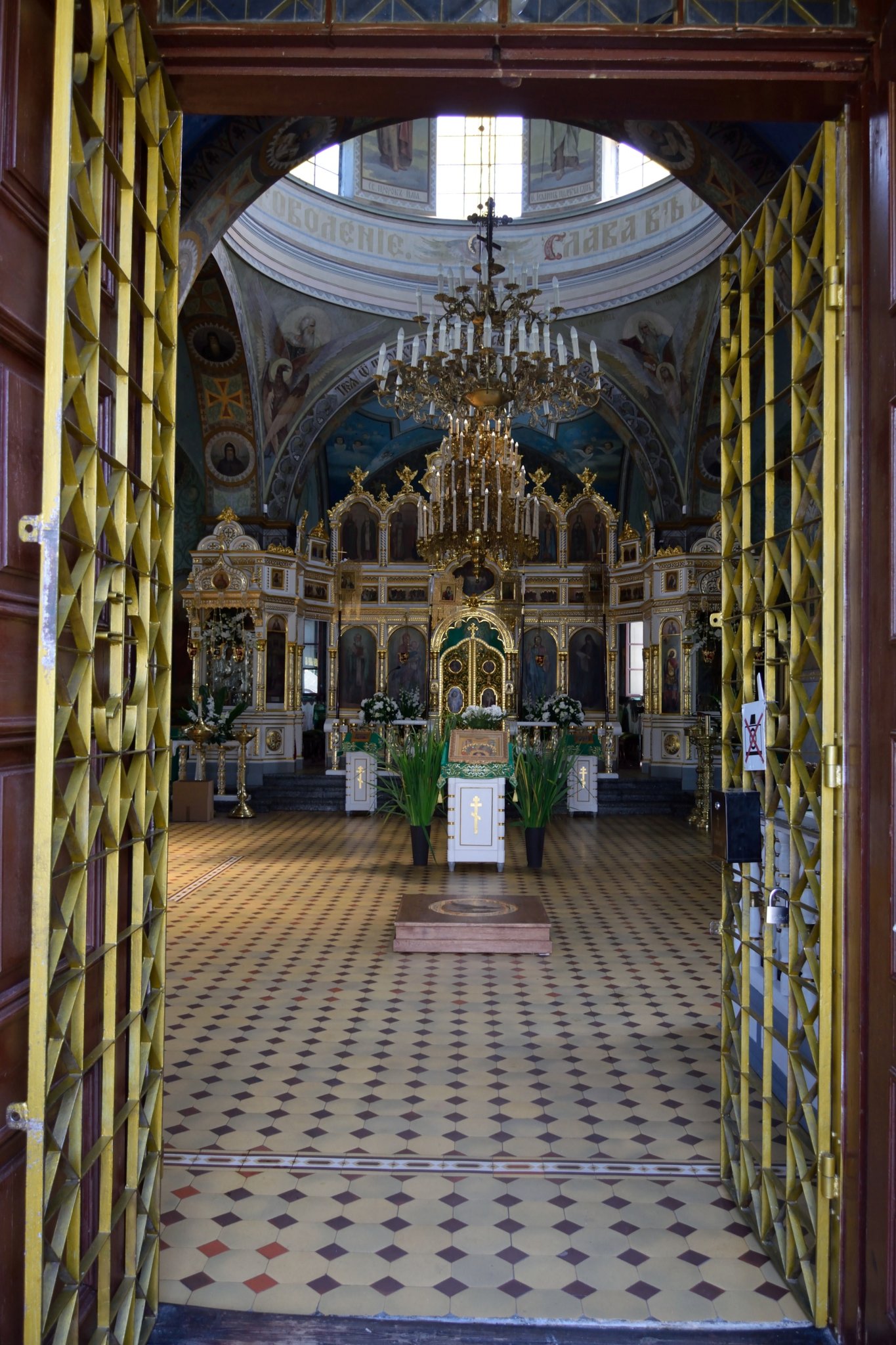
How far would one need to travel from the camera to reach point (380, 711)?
15.9 m

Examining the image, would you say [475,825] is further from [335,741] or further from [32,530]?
[32,530]

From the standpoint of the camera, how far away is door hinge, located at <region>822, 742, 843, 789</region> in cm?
289

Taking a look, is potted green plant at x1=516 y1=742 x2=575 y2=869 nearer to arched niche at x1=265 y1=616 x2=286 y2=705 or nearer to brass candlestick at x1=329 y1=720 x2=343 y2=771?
brass candlestick at x1=329 y1=720 x2=343 y2=771

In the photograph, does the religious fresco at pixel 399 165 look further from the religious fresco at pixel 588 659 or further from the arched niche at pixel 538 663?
the religious fresco at pixel 588 659

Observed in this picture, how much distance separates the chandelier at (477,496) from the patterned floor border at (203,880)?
4.39 m

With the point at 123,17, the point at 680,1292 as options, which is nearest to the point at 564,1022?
the point at 680,1292

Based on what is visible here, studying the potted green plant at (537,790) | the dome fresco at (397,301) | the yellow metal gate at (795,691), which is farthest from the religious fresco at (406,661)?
the yellow metal gate at (795,691)

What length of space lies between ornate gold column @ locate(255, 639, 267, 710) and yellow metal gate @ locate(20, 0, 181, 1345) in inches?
566

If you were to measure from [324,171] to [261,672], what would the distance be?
8.58 metres

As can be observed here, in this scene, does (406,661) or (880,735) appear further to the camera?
(406,661)

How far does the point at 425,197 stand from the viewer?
18375 mm

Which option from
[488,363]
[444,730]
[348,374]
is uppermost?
[348,374]

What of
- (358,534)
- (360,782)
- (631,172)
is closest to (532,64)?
→ (360,782)

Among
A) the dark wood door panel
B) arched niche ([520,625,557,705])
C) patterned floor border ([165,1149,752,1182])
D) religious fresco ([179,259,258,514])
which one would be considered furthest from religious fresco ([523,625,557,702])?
the dark wood door panel
